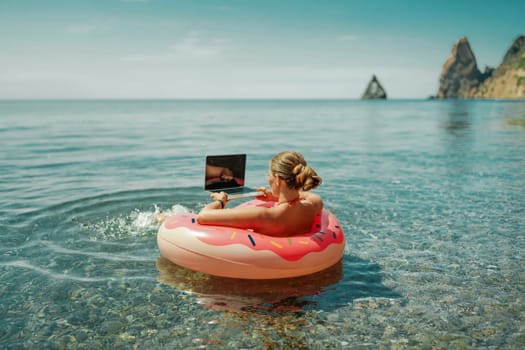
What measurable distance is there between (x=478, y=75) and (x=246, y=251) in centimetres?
20892

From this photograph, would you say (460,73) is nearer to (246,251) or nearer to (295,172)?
(295,172)

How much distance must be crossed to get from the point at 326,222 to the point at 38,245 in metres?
4.46

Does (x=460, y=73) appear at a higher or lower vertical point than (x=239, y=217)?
higher

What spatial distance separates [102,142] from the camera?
2148cm

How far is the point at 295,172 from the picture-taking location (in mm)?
4859

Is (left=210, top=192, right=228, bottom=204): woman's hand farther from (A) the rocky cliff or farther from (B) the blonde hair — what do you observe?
(A) the rocky cliff

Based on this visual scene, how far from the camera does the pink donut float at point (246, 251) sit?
4.96m

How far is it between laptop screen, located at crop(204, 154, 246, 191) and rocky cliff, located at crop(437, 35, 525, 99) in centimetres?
16562

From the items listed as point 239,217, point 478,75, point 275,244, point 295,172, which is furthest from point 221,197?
point 478,75

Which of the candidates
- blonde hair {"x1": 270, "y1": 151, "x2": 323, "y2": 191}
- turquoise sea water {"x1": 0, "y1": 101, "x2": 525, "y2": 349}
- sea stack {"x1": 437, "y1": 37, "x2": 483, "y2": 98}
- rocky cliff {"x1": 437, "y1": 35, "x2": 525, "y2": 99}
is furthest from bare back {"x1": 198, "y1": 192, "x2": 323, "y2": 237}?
sea stack {"x1": 437, "y1": 37, "x2": 483, "y2": 98}

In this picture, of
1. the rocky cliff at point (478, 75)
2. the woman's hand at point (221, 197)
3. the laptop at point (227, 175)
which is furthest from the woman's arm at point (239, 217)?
the rocky cliff at point (478, 75)

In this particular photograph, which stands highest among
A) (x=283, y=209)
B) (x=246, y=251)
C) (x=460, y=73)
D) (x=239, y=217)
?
(x=460, y=73)

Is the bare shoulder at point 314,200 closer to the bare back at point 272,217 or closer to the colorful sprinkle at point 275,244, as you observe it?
the bare back at point 272,217

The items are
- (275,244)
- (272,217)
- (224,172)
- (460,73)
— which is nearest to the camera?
(275,244)
